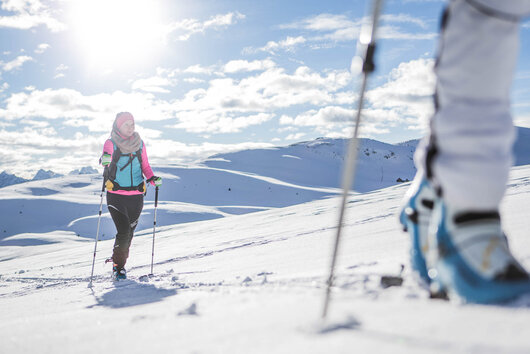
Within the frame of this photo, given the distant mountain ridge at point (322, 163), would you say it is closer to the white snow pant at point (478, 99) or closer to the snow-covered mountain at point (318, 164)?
the snow-covered mountain at point (318, 164)

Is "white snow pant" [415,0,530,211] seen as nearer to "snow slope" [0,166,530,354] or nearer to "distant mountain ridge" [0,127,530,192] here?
"snow slope" [0,166,530,354]

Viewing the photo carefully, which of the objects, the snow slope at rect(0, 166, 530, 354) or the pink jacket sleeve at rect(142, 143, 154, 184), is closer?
the snow slope at rect(0, 166, 530, 354)

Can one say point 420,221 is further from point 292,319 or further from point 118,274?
point 118,274

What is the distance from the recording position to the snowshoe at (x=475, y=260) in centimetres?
98

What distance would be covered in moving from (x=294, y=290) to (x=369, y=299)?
434 millimetres

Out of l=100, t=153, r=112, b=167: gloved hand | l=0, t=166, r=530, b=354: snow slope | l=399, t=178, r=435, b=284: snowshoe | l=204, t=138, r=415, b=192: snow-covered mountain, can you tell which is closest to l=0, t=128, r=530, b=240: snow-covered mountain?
l=204, t=138, r=415, b=192: snow-covered mountain

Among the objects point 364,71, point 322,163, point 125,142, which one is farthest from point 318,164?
point 364,71

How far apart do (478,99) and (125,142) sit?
382 cm

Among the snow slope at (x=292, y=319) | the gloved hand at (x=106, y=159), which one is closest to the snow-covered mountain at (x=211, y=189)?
Answer: the gloved hand at (x=106, y=159)

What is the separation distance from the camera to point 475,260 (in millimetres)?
1024

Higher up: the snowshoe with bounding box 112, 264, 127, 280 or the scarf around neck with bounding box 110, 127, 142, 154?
Result: the scarf around neck with bounding box 110, 127, 142, 154

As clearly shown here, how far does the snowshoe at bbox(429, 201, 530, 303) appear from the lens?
0.98 m

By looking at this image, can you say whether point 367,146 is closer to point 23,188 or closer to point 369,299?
point 23,188

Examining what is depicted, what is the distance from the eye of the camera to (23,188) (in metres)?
23.7
